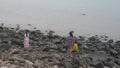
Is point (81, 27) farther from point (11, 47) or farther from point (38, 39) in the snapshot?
point (11, 47)

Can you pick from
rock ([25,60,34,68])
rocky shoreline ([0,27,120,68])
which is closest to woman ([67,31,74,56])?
rocky shoreline ([0,27,120,68])

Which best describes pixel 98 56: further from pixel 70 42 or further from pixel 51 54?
pixel 51 54

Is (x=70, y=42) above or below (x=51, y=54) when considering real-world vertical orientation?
above

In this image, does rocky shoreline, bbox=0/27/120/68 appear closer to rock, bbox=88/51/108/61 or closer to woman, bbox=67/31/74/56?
rock, bbox=88/51/108/61

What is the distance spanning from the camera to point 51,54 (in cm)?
1470

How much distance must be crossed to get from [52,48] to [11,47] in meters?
2.11

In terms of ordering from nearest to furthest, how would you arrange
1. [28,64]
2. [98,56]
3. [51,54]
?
[28,64]
[51,54]
[98,56]

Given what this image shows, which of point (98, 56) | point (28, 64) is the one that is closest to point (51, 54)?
point (98, 56)

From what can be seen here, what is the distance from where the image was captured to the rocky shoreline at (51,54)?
12828 mm

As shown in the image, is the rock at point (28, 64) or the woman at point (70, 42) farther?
the woman at point (70, 42)

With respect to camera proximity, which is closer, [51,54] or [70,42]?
[70,42]

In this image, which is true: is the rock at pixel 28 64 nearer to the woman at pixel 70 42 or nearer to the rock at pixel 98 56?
the woman at pixel 70 42

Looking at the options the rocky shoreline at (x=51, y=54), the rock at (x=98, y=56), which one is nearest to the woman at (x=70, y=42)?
the rocky shoreline at (x=51, y=54)

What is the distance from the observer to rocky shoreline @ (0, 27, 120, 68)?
12.8 meters
